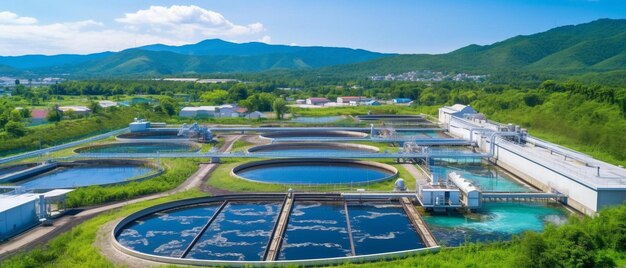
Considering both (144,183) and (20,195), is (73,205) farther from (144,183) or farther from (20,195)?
(144,183)

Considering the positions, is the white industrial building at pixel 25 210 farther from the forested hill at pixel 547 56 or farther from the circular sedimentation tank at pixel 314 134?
the forested hill at pixel 547 56

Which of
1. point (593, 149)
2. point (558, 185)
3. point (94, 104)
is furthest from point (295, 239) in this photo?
point (94, 104)

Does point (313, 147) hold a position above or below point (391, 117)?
below

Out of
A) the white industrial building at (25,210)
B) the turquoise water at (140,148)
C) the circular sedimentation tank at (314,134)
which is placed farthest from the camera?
the circular sedimentation tank at (314,134)

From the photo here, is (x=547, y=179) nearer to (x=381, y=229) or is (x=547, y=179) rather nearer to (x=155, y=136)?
(x=381, y=229)

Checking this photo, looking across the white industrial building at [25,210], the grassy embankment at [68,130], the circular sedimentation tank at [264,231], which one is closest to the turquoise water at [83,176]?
the white industrial building at [25,210]

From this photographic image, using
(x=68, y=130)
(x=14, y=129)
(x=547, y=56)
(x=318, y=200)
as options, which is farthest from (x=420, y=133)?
(x=547, y=56)
